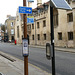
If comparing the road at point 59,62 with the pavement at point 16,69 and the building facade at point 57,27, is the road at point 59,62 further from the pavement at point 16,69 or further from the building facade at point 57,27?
the building facade at point 57,27

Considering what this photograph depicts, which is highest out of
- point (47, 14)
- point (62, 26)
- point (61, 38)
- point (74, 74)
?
point (47, 14)

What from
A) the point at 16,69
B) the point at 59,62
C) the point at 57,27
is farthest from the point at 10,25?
the point at 16,69

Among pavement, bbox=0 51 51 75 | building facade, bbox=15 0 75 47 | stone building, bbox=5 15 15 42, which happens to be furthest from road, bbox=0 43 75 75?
stone building, bbox=5 15 15 42

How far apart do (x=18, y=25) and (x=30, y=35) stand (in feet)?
38.6

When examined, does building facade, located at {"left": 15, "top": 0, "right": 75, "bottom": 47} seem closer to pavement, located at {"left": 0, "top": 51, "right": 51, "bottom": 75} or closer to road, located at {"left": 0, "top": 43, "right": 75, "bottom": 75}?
road, located at {"left": 0, "top": 43, "right": 75, "bottom": 75}

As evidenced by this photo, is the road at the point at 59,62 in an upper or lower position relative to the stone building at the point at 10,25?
lower

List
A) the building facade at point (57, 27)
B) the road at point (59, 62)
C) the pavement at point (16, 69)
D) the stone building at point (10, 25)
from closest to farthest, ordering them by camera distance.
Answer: the pavement at point (16, 69)
the road at point (59, 62)
the building facade at point (57, 27)
the stone building at point (10, 25)

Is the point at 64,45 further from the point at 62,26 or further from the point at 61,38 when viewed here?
the point at 62,26

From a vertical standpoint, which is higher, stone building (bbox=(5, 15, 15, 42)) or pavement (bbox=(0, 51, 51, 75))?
stone building (bbox=(5, 15, 15, 42))

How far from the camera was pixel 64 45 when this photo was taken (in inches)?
1046

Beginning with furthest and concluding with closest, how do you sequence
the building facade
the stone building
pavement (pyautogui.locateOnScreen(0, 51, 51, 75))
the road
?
the stone building, the building facade, the road, pavement (pyautogui.locateOnScreen(0, 51, 51, 75))

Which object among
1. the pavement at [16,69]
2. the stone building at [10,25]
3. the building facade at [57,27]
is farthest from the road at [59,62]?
the stone building at [10,25]

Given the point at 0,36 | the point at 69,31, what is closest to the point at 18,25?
the point at 69,31

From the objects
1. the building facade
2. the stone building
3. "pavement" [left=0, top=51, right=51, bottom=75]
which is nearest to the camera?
"pavement" [left=0, top=51, right=51, bottom=75]
